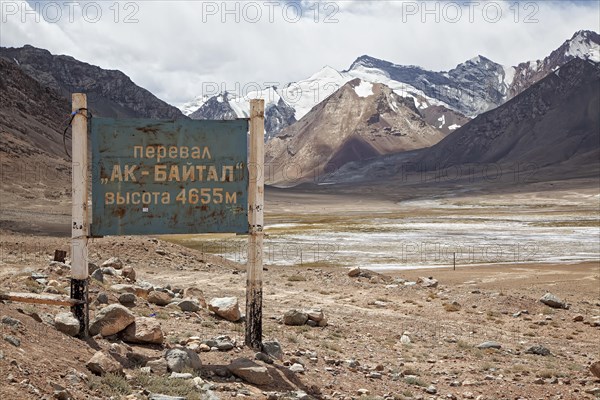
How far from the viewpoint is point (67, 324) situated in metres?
9.75

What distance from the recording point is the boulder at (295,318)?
15.0 meters

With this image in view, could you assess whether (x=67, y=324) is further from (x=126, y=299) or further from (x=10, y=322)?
(x=126, y=299)

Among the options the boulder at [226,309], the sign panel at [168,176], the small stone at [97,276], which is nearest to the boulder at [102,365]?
the sign panel at [168,176]

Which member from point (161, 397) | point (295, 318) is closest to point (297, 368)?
point (161, 397)

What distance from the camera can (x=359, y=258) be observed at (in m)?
43.4

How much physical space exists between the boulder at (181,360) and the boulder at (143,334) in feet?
3.72

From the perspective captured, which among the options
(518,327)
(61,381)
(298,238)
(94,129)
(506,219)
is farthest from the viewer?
(506,219)

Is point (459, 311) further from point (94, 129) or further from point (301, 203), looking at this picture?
point (301, 203)

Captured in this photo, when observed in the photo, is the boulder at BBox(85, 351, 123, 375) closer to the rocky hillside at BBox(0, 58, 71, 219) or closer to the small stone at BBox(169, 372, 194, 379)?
the small stone at BBox(169, 372, 194, 379)

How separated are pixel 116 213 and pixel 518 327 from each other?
38.2 ft

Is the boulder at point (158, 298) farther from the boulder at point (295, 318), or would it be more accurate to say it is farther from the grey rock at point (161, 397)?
the grey rock at point (161, 397)

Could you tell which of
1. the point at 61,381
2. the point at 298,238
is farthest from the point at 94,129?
the point at 298,238

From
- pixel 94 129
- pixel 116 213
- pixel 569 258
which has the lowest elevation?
pixel 569 258

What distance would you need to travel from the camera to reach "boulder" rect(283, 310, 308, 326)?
14969 mm
